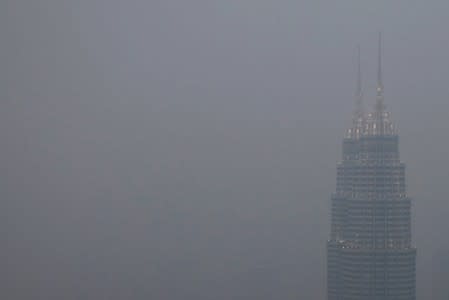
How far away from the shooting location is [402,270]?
60.5 feet

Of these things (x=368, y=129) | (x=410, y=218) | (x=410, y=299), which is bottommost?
(x=410, y=299)

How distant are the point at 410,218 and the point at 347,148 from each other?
135cm

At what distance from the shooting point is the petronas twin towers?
60.6 feet

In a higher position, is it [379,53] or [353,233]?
[379,53]

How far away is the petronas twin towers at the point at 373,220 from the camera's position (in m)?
18.5

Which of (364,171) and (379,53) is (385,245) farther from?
(379,53)

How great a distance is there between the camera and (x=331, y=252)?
61.8 feet

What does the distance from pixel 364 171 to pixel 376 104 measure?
98cm

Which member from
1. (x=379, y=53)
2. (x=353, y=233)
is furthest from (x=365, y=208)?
(x=379, y=53)

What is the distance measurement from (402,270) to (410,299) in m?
0.43

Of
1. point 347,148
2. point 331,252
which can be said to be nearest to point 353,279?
point 331,252

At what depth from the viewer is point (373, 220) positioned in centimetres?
1852

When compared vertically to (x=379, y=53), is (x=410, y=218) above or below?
below

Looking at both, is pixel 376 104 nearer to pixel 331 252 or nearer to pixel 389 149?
pixel 389 149
